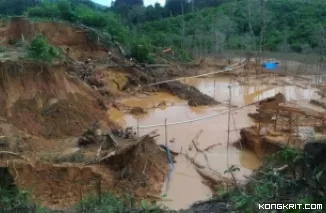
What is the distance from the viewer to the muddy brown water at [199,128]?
437 inches

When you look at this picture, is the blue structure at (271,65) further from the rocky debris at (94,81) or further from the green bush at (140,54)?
the rocky debris at (94,81)

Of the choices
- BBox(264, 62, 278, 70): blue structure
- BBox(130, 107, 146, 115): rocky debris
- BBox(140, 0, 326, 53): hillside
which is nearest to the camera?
BBox(130, 107, 146, 115): rocky debris

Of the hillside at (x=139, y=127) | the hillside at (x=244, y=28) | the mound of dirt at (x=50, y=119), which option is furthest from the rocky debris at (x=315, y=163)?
the hillside at (x=244, y=28)

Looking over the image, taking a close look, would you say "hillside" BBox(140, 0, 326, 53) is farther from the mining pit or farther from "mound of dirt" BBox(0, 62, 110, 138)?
"mound of dirt" BBox(0, 62, 110, 138)

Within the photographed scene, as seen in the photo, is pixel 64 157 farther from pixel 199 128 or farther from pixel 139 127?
pixel 199 128

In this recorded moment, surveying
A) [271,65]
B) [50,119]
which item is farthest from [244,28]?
[50,119]

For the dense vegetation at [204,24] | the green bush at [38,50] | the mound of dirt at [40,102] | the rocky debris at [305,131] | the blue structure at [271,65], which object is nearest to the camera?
the rocky debris at [305,131]

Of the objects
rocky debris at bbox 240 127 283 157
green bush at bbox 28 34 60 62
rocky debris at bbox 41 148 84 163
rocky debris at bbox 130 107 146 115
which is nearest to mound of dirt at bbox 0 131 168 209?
rocky debris at bbox 41 148 84 163

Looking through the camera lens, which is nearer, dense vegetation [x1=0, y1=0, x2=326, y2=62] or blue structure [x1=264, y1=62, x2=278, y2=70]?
dense vegetation [x1=0, y1=0, x2=326, y2=62]

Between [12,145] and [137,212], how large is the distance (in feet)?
21.9

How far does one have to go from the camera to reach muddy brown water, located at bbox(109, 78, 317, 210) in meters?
11.1

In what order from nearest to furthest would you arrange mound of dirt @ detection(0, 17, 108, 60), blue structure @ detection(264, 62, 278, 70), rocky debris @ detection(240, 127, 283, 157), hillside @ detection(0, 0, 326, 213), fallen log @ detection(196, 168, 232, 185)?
hillside @ detection(0, 0, 326, 213)
fallen log @ detection(196, 168, 232, 185)
rocky debris @ detection(240, 127, 283, 157)
mound of dirt @ detection(0, 17, 108, 60)
blue structure @ detection(264, 62, 278, 70)

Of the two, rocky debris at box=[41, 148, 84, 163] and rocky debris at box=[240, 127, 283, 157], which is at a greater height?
rocky debris at box=[41, 148, 84, 163]

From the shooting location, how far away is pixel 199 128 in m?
16.2
